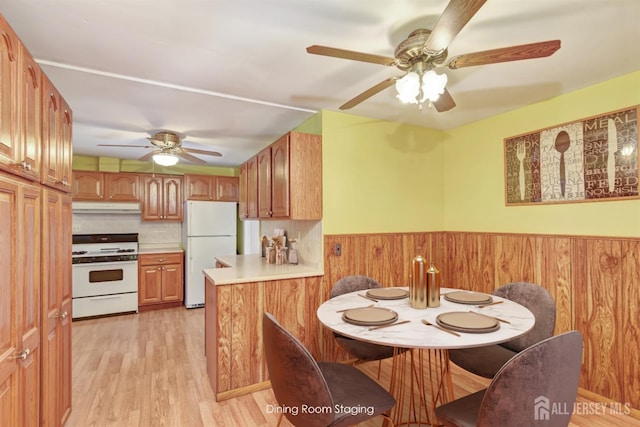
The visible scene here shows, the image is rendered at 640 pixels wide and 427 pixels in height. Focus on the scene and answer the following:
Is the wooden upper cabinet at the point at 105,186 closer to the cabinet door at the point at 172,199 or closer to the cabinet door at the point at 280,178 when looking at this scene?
the cabinet door at the point at 172,199

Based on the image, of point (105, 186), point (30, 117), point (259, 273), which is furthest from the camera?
point (105, 186)

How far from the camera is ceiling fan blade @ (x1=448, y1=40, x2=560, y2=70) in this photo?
50.7 inches

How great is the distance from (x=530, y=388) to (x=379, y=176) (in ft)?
7.29

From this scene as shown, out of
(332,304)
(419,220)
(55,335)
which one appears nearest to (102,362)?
(55,335)

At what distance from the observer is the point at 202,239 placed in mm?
4762

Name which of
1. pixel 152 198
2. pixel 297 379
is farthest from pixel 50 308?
pixel 152 198

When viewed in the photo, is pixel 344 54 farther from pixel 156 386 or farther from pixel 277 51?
pixel 156 386

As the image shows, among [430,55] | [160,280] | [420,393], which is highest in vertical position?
[430,55]

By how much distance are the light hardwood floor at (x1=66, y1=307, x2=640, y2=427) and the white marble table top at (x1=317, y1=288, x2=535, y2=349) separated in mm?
891

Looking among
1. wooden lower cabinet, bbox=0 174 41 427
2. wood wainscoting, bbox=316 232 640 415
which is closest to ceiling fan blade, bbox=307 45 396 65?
wooden lower cabinet, bbox=0 174 41 427

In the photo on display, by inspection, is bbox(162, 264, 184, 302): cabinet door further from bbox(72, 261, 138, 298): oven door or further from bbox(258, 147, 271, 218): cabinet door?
bbox(258, 147, 271, 218): cabinet door

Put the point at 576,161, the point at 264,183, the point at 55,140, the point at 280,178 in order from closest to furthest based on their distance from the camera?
the point at 55,140 → the point at 576,161 → the point at 280,178 → the point at 264,183

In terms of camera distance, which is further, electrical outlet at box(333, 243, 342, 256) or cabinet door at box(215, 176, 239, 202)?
cabinet door at box(215, 176, 239, 202)

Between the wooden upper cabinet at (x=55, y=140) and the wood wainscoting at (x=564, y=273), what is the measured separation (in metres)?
1.94
